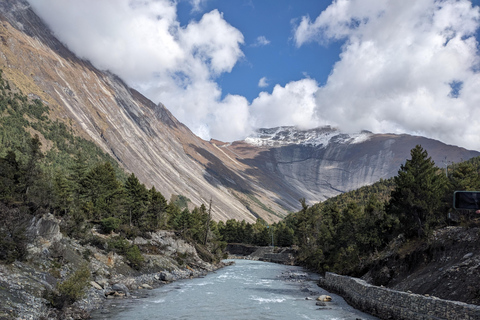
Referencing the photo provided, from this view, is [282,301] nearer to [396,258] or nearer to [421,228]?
[396,258]

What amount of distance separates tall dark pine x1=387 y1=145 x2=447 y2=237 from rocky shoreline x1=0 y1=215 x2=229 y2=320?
3176 centimetres

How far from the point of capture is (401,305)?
77.3 ft

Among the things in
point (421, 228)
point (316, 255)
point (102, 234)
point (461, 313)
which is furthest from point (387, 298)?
point (316, 255)

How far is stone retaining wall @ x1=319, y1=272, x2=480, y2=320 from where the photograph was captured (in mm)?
18484

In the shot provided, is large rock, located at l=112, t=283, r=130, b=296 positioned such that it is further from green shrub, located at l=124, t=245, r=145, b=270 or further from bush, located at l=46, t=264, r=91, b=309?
bush, located at l=46, t=264, r=91, b=309

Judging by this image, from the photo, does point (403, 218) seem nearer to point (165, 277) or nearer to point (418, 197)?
point (418, 197)

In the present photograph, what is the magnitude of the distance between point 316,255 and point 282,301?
4022 cm

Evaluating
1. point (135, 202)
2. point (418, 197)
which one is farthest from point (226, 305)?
point (135, 202)

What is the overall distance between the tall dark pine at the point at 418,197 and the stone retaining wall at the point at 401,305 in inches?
452

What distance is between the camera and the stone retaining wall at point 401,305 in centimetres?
1848

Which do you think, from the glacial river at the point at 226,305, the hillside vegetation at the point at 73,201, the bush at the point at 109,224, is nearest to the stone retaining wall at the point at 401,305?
the glacial river at the point at 226,305

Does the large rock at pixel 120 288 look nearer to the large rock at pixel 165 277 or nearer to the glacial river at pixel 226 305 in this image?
the glacial river at pixel 226 305

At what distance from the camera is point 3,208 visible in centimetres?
3089

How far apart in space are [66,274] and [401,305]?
28016 millimetres
